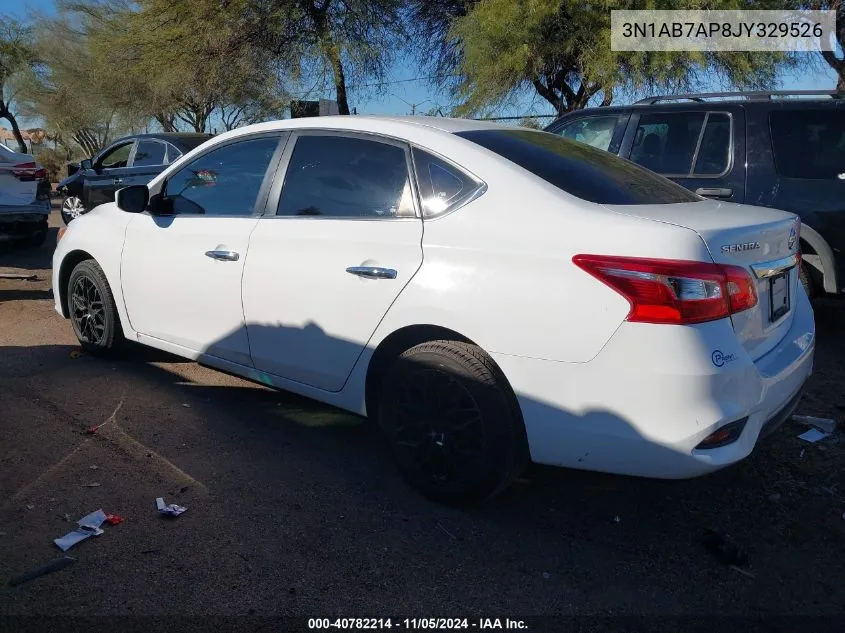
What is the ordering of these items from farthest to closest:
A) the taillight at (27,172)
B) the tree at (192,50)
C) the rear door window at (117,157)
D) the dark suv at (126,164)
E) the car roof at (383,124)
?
the tree at (192,50), the rear door window at (117,157), the dark suv at (126,164), the taillight at (27,172), the car roof at (383,124)

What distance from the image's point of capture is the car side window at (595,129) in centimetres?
666

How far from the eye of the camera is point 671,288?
2.70 meters

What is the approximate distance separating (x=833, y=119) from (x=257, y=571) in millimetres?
5281

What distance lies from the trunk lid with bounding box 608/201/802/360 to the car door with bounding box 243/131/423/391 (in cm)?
103

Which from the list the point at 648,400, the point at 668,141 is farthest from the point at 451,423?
the point at 668,141

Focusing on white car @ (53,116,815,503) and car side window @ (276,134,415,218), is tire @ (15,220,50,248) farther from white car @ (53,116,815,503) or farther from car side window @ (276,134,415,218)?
car side window @ (276,134,415,218)

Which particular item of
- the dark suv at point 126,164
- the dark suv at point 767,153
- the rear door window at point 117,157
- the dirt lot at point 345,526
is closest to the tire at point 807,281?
the dark suv at point 767,153

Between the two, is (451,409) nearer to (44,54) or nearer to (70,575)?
(70,575)

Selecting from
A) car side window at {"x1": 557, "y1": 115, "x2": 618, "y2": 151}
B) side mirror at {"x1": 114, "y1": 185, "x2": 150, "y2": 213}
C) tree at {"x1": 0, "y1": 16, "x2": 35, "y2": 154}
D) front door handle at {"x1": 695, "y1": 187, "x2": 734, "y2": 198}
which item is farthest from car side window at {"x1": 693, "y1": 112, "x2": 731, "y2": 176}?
tree at {"x1": 0, "y1": 16, "x2": 35, "y2": 154}

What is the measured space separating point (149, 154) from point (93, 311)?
680cm

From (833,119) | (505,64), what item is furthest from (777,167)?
(505,64)

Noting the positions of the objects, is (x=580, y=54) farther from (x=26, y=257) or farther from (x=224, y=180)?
(x=224, y=180)

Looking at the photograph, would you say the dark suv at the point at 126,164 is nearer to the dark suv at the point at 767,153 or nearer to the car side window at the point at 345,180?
the dark suv at the point at 767,153

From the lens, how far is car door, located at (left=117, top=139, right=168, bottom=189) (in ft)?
36.4
